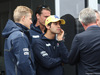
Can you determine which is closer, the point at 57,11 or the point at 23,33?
the point at 23,33

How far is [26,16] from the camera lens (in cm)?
221

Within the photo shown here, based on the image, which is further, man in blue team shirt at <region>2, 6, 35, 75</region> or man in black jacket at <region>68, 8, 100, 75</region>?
man in blue team shirt at <region>2, 6, 35, 75</region>

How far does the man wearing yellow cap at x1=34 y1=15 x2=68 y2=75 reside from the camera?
2.20 meters

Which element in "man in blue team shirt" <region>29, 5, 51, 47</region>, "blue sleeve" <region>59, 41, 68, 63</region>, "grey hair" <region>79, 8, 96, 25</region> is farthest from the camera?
"man in blue team shirt" <region>29, 5, 51, 47</region>

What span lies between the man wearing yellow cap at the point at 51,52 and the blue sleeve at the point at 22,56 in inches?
11.4

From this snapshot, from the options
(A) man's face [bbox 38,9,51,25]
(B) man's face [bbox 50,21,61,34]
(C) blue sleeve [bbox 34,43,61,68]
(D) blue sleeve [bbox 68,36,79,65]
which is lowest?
(C) blue sleeve [bbox 34,43,61,68]

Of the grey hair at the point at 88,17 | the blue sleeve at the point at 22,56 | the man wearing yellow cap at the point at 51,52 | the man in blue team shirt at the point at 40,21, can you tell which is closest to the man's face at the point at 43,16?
the man in blue team shirt at the point at 40,21

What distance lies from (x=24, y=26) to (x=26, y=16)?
0.14m

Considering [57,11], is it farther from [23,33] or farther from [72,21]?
[23,33]

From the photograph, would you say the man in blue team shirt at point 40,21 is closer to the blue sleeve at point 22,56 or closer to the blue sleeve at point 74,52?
the blue sleeve at point 22,56

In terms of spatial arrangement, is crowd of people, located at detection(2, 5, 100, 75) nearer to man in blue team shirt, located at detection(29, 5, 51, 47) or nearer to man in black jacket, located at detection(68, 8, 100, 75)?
man in black jacket, located at detection(68, 8, 100, 75)

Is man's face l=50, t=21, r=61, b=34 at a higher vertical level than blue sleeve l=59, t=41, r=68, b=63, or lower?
higher

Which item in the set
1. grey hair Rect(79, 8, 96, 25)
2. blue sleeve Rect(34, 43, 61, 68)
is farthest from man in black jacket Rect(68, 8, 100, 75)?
blue sleeve Rect(34, 43, 61, 68)

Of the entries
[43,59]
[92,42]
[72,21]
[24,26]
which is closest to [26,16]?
[24,26]
